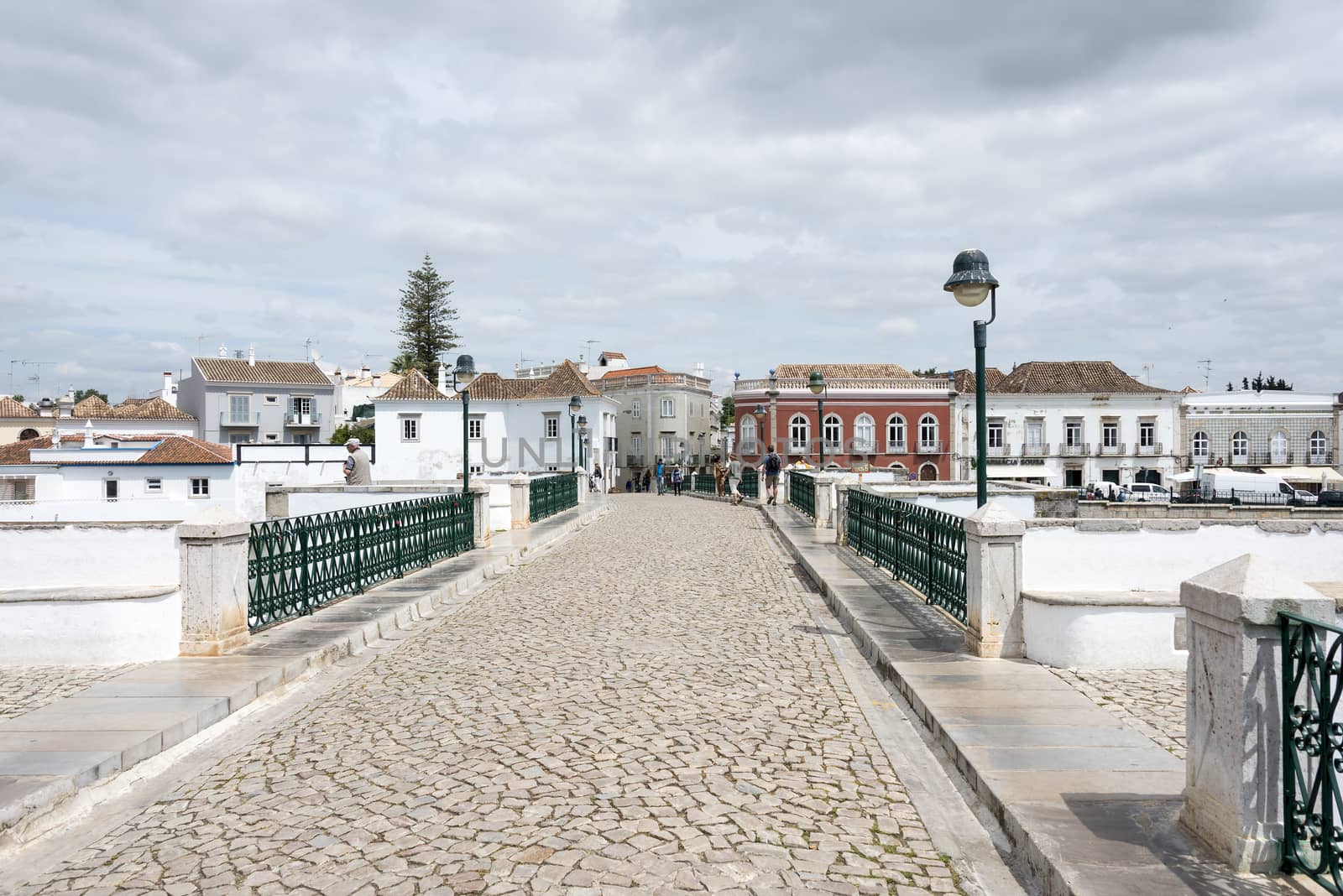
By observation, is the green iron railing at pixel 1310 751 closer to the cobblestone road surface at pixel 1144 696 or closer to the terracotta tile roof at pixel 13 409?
the cobblestone road surface at pixel 1144 696

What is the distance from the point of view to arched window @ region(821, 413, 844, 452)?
178ft

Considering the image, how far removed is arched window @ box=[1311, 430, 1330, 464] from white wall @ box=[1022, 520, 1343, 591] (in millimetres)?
58784

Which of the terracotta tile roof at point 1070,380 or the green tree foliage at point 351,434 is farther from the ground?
the terracotta tile roof at point 1070,380

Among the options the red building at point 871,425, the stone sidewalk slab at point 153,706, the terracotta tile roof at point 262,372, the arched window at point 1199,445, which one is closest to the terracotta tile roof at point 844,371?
A: the red building at point 871,425

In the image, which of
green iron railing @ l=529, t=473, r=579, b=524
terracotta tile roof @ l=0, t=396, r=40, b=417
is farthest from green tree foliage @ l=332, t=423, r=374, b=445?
green iron railing @ l=529, t=473, r=579, b=524

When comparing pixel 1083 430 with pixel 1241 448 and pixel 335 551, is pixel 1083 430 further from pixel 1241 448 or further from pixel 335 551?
pixel 335 551

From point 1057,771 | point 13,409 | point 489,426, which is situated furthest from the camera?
point 13,409

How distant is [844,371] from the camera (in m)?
58.3

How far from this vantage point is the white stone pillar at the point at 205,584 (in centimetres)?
718

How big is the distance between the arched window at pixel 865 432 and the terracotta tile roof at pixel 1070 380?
9558 millimetres

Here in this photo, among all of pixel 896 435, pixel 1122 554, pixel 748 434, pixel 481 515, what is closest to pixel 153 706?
pixel 1122 554

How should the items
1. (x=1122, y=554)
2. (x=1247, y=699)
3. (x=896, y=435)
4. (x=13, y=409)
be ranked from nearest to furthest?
(x=1247, y=699) < (x=1122, y=554) < (x=896, y=435) < (x=13, y=409)

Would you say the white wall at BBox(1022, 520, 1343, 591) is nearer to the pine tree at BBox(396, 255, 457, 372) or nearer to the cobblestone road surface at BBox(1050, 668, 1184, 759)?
the cobblestone road surface at BBox(1050, 668, 1184, 759)

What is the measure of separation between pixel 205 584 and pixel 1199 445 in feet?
203
